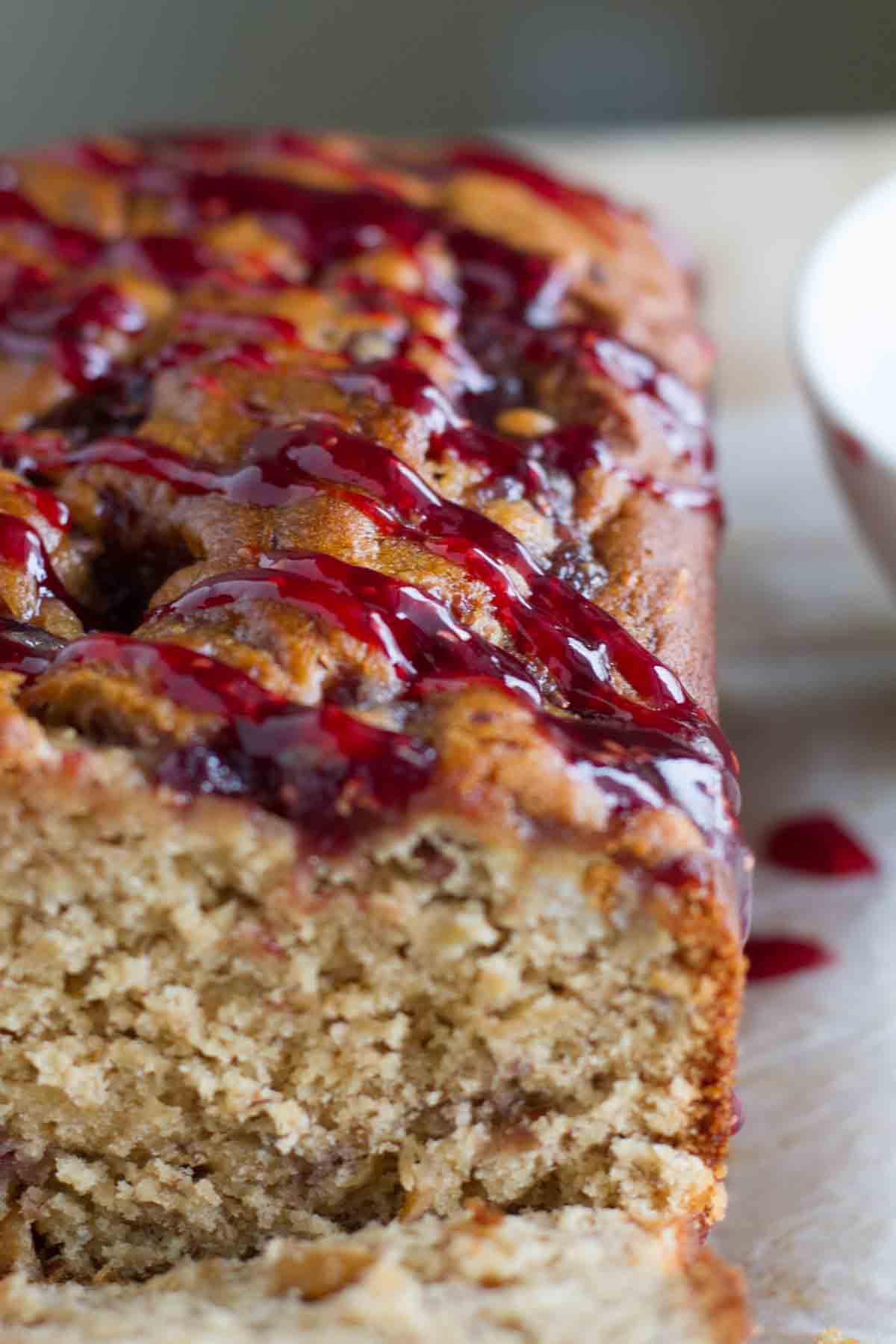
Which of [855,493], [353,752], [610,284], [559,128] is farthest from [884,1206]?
[559,128]

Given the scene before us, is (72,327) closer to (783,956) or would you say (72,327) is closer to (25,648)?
(25,648)

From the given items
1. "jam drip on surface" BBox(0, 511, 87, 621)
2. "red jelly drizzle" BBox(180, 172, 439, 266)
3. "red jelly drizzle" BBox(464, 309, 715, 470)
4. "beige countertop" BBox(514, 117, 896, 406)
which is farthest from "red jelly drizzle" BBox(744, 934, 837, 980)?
"beige countertop" BBox(514, 117, 896, 406)

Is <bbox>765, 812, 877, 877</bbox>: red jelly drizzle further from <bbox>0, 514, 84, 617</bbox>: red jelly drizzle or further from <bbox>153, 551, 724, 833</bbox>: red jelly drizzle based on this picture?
<bbox>0, 514, 84, 617</bbox>: red jelly drizzle

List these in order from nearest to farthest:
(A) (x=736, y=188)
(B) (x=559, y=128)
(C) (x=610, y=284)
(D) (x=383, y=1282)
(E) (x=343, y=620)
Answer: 1. (D) (x=383, y=1282)
2. (E) (x=343, y=620)
3. (C) (x=610, y=284)
4. (A) (x=736, y=188)
5. (B) (x=559, y=128)

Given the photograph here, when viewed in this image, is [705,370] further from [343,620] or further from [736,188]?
[736,188]

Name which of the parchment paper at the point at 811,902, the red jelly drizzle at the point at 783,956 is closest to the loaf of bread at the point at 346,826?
the parchment paper at the point at 811,902
